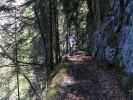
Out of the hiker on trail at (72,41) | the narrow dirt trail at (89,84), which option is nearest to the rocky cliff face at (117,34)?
the narrow dirt trail at (89,84)

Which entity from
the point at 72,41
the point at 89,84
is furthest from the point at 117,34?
the point at 72,41

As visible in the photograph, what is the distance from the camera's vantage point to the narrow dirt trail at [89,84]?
4945 mm

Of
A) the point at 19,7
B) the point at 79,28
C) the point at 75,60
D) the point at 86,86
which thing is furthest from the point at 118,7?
the point at 19,7

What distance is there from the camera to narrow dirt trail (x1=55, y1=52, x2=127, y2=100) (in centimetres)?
495

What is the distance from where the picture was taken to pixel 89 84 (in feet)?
18.1

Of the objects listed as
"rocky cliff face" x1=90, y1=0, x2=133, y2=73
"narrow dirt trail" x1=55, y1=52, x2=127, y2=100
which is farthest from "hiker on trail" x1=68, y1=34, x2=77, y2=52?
"narrow dirt trail" x1=55, y1=52, x2=127, y2=100

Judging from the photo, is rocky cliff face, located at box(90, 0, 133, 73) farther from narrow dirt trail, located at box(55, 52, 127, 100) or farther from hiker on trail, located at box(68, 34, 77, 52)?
hiker on trail, located at box(68, 34, 77, 52)

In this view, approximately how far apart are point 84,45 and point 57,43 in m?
1.02

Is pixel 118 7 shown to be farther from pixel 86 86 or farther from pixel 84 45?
pixel 84 45

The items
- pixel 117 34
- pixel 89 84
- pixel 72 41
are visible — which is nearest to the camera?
pixel 89 84

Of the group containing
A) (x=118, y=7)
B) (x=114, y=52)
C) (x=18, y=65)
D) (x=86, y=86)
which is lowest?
(x=18, y=65)

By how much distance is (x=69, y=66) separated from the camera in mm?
6613

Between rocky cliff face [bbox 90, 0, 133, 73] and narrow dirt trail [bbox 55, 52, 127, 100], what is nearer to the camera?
narrow dirt trail [bbox 55, 52, 127, 100]

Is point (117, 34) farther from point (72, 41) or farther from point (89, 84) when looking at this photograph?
point (72, 41)
